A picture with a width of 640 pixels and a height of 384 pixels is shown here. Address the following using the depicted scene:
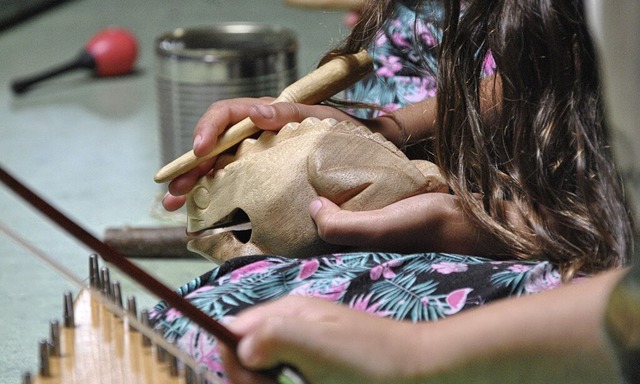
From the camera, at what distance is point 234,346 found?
658mm

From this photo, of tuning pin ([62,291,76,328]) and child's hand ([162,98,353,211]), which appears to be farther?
child's hand ([162,98,353,211])

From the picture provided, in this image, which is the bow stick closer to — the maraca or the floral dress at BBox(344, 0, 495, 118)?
the floral dress at BBox(344, 0, 495, 118)

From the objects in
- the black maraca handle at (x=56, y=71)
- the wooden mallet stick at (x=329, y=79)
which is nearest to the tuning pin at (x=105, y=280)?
the wooden mallet stick at (x=329, y=79)

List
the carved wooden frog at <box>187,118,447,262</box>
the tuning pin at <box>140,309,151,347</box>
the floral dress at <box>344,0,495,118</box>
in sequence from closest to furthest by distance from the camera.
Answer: the tuning pin at <box>140,309,151,347</box>
the carved wooden frog at <box>187,118,447,262</box>
the floral dress at <box>344,0,495,118</box>

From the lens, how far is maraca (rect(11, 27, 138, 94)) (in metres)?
2.60

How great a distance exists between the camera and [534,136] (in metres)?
0.89

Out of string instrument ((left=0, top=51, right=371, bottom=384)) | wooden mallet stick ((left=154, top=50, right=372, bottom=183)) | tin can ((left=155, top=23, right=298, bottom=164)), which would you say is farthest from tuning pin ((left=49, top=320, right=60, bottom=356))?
tin can ((left=155, top=23, right=298, bottom=164))

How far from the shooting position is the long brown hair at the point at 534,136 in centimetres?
84

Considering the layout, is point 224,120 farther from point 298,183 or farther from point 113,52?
point 113,52

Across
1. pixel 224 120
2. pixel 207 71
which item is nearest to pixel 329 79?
pixel 224 120

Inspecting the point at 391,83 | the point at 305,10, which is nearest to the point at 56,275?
the point at 391,83

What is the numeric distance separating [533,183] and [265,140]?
0.25 metres

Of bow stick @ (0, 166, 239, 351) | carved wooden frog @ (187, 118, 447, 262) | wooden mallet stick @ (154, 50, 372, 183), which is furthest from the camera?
wooden mallet stick @ (154, 50, 372, 183)

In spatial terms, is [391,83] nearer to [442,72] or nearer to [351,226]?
[442,72]
